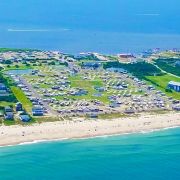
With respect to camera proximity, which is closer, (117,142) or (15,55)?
(117,142)

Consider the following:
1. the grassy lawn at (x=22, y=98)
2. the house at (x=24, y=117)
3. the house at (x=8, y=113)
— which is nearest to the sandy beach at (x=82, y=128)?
the house at (x=24, y=117)

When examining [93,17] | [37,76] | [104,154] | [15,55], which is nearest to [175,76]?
[37,76]

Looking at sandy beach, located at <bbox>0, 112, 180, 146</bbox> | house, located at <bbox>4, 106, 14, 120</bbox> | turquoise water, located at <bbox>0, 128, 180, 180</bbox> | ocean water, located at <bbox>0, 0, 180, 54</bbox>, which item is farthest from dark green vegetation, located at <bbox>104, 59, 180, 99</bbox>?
house, located at <bbox>4, 106, 14, 120</bbox>

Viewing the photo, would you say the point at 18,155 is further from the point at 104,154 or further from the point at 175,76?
Answer: the point at 175,76

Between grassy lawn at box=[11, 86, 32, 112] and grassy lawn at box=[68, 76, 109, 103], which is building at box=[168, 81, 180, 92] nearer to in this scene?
grassy lawn at box=[68, 76, 109, 103]

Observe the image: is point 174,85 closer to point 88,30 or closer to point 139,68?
point 139,68

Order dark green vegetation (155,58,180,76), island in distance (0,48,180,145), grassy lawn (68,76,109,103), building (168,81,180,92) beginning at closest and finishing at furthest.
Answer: island in distance (0,48,180,145)
grassy lawn (68,76,109,103)
building (168,81,180,92)
dark green vegetation (155,58,180,76)

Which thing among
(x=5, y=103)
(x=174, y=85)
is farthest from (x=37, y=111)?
(x=174, y=85)

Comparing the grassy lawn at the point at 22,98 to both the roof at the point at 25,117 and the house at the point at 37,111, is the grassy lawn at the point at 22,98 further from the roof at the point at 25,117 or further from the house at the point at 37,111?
the roof at the point at 25,117
